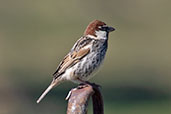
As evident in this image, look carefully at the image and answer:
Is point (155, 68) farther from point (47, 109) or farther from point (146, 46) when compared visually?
point (47, 109)

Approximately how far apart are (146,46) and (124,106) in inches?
208

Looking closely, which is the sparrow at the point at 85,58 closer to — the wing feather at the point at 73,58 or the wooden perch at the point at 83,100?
the wing feather at the point at 73,58

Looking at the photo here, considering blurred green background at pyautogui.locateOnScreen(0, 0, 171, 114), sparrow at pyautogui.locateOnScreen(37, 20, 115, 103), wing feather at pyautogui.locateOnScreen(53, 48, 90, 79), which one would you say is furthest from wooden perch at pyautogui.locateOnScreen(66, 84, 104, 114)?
blurred green background at pyautogui.locateOnScreen(0, 0, 171, 114)

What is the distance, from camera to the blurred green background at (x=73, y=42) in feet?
41.4

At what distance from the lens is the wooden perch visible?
3553 millimetres

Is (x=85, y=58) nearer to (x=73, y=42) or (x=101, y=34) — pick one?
(x=101, y=34)

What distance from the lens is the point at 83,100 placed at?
3639mm

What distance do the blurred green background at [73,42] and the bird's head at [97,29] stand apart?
437cm

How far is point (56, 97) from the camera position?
1270 centimetres

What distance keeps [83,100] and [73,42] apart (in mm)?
12982

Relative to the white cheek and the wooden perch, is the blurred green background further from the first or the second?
the wooden perch

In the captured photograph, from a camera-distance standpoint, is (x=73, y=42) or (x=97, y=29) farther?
(x=73, y=42)

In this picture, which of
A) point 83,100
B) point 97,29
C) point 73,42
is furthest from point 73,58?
point 73,42

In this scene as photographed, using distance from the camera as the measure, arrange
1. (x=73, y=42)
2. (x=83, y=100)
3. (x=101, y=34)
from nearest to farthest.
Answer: (x=83, y=100) < (x=101, y=34) < (x=73, y=42)
